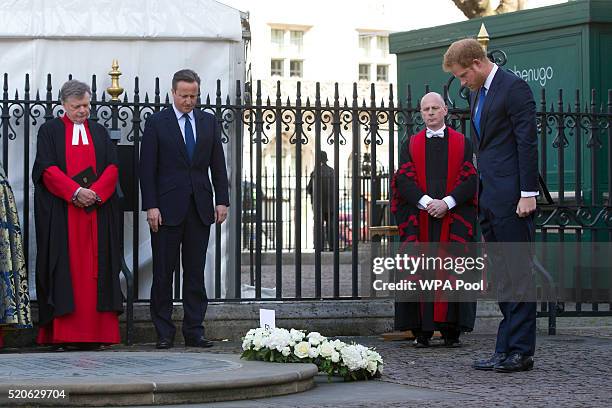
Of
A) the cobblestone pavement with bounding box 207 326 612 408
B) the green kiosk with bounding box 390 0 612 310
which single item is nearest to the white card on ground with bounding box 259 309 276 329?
the cobblestone pavement with bounding box 207 326 612 408

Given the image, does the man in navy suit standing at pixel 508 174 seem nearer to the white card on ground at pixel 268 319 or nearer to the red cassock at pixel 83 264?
the white card on ground at pixel 268 319

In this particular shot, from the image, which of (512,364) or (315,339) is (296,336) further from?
(512,364)

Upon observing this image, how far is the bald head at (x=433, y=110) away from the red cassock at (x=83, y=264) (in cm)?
221

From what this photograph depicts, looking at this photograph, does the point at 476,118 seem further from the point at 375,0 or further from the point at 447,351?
the point at 375,0

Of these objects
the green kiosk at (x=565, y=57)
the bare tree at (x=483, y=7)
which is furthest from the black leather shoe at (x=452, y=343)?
the bare tree at (x=483, y=7)

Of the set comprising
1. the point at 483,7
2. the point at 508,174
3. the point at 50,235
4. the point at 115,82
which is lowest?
the point at 50,235

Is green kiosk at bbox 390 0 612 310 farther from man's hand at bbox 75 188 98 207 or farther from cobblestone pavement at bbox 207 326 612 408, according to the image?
man's hand at bbox 75 188 98 207

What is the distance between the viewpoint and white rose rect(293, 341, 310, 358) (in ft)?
25.2

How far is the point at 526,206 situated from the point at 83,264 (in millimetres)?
3329

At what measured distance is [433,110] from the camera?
972 centimetres

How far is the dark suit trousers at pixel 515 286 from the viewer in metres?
7.96

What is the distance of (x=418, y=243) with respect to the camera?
9.73m

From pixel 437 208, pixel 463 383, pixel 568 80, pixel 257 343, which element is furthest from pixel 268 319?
pixel 568 80

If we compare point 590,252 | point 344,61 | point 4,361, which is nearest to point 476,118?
point 4,361
